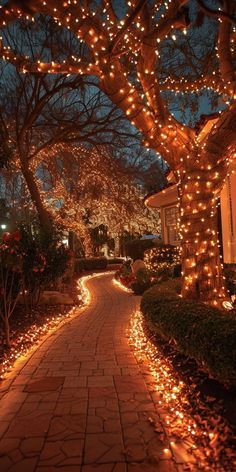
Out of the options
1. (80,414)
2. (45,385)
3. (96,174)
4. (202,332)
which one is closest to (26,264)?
(45,385)

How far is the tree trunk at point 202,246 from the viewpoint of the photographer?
6.59 meters

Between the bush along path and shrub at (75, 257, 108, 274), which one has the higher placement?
shrub at (75, 257, 108, 274)

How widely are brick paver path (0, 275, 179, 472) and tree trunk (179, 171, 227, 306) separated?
1503 mm

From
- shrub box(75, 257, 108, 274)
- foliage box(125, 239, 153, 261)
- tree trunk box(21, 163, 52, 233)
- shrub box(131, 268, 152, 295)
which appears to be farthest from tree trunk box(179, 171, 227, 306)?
shrub box(75, 257, 108, 274)

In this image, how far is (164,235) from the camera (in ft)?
69.4

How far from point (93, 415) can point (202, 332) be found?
1.35 meters

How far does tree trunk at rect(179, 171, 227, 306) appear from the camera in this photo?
659cm

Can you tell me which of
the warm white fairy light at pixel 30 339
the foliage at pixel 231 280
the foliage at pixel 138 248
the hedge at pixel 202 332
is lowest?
the warm white fairy light at pixel 30 339

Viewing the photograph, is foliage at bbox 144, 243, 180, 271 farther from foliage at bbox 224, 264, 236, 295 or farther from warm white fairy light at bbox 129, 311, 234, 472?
warm white fairy light at bbox 129, 311, 234, 472

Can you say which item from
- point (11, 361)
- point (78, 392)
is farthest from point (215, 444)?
point (11, 361)

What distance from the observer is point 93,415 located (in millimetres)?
4125

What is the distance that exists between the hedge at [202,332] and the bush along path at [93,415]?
529 mm

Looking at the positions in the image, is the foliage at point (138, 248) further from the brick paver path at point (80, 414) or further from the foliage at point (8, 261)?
the brick paver path at point (80, 414)

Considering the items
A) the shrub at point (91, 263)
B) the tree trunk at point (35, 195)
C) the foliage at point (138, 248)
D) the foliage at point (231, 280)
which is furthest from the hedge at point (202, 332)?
the shrub at point (91, 263)
